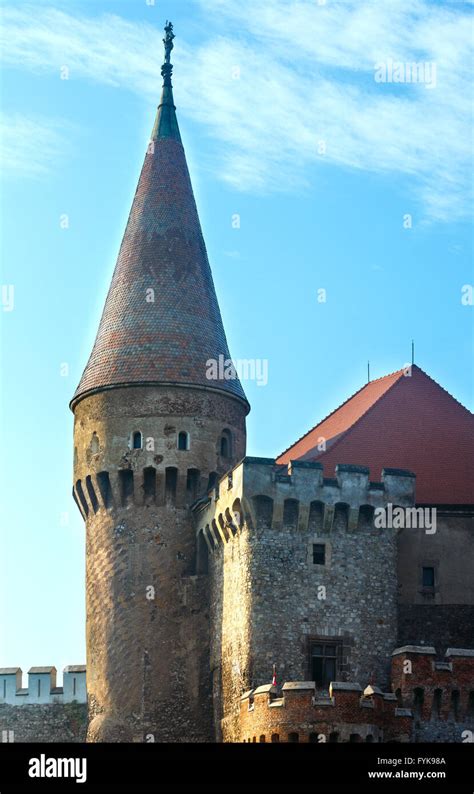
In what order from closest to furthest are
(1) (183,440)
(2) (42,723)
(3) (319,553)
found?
(3) (319,553) < (2) (42,723) < (1) (183,440)

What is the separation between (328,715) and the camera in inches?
1687

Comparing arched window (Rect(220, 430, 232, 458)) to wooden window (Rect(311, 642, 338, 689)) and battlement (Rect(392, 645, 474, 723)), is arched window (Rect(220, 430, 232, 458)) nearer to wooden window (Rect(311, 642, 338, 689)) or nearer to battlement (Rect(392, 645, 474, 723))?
wooden window (Rect(311, 642, 338, 689))

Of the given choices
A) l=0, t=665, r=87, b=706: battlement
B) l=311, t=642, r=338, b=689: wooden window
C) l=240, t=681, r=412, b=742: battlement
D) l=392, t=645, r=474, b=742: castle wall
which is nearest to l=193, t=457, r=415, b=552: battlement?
l=311, t=642, r=338, b=689: wooden window

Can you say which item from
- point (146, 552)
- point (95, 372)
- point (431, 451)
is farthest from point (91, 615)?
point (431, 451)

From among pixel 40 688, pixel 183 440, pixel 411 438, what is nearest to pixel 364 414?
pixel 411 438

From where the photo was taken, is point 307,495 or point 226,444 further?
point 226,444

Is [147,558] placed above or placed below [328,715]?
above

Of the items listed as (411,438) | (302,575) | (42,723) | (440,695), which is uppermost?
(411,438)

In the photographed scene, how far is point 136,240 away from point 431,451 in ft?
35.4

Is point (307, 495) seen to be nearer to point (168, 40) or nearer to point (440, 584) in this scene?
point (440, 584)

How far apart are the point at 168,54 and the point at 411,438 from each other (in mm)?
14563

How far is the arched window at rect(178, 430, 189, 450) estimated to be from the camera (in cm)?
5053

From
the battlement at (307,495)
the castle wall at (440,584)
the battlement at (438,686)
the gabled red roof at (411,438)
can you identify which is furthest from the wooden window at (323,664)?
the gabled red roof at (411,438)
